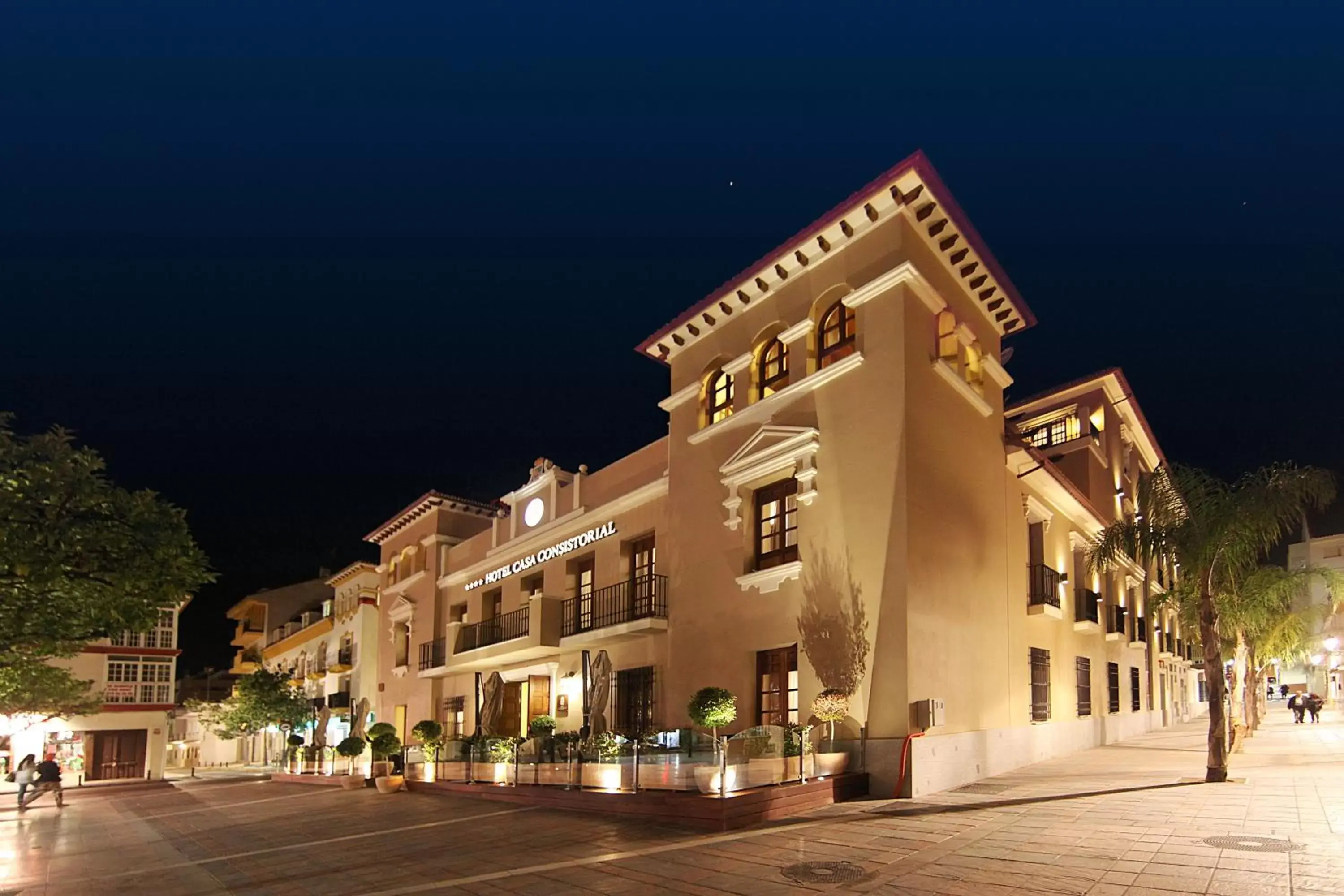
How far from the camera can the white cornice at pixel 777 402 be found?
1695 centimetres

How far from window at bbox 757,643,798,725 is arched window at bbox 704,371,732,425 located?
5378 mm

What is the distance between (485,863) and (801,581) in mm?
7779

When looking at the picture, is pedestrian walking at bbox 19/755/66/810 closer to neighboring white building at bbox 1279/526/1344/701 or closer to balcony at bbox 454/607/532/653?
balcony at bbox 454/607/532/653

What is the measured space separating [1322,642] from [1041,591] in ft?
94.6

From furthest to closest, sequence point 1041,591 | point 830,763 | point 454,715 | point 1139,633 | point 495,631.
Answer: point 454,715
point 1139,633
point 495,631
point 1041,591
point 830,763

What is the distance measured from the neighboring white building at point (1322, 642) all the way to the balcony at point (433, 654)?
103 feet

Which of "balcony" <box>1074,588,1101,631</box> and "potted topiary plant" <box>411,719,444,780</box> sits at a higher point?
"balcony" <box>1074,588,1101,631</box>

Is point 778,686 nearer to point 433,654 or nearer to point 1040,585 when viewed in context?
point 1040,585

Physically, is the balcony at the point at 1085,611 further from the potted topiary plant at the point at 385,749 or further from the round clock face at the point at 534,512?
the potted topiary plant at the point at 385,749

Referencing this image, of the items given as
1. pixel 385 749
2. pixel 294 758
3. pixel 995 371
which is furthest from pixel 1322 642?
pixel 294 758

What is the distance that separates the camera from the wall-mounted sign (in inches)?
955

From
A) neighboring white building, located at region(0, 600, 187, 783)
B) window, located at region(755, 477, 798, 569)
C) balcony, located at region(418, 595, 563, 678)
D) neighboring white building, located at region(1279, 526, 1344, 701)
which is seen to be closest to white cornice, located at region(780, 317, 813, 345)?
window, located at region(755, 477, 798, 569)

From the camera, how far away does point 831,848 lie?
10.9 m

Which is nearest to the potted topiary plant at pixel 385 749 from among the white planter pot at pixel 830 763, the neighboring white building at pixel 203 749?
the white planter pot at pixel 830 763
